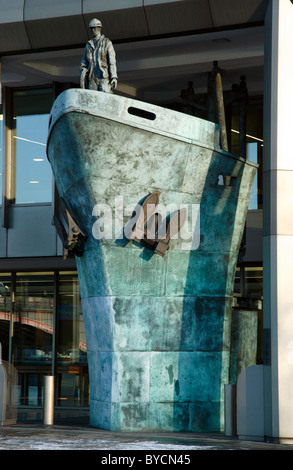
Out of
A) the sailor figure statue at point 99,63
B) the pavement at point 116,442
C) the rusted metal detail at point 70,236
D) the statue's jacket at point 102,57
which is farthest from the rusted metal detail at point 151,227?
the pavement at point 116,442

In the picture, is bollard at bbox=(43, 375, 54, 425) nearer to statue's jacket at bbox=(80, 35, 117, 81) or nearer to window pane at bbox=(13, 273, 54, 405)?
statue's jacket at bbox=(80, 35, 117, 81)

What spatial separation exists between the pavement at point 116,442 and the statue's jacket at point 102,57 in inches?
265

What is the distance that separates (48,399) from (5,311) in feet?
28.8

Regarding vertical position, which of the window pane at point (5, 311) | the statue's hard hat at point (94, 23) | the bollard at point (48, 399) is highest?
the statue's hard hat at point (94, 23)

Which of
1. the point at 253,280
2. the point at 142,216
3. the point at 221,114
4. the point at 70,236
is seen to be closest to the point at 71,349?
the point at 253,280

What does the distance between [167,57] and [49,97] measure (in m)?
4.96

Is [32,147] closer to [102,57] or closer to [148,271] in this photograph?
[102,57]

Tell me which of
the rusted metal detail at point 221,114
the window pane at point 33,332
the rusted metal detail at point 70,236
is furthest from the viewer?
the window pane at point 33,332

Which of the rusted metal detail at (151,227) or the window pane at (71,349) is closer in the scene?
the rusted metal detail at (151,227)

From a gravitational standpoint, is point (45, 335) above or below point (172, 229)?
below

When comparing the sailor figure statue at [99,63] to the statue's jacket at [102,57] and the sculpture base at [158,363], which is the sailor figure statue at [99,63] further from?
the sculpture base at [158,363]

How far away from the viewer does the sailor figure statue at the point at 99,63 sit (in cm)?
1498

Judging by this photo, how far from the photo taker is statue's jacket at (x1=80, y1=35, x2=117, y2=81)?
1499 cm

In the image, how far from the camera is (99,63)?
1502 cm
